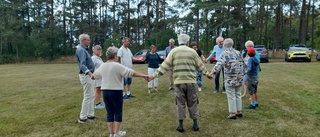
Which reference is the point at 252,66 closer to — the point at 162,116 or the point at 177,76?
the point at 177,76

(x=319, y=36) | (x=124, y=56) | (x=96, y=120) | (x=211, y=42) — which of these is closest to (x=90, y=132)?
(x=96, y=120)

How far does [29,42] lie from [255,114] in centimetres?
3427

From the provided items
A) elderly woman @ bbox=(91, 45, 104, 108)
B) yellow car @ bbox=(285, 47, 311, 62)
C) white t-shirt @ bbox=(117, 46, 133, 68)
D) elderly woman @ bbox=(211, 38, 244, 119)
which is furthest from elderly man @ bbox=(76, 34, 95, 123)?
yellow car @ bbox=(285, 47, 311, 62)

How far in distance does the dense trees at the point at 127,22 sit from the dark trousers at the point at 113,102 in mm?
24428

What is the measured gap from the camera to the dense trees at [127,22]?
94.3 ft

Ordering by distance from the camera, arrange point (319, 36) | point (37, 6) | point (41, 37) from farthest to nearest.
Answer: point (37, 6) → point (319, 36) → point (41, 37)

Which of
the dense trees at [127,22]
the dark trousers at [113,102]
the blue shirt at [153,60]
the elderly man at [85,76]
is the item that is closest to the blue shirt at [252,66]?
the dark trousers at [113,102]

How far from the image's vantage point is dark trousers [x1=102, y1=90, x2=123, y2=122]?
12.3 ft

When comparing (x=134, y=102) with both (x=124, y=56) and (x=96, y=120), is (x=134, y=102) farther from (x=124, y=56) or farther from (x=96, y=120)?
(x=96, y=120)

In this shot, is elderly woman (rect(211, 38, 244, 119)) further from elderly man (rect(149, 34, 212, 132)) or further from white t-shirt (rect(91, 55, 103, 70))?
white t-shirt (rect(91, 55, 103, 70))

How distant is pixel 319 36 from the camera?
1297 inches

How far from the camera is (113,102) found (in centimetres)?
377

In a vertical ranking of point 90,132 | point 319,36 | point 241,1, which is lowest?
point 90,132

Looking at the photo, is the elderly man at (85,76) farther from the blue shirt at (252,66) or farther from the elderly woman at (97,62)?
the blue shirt at (252,66)
